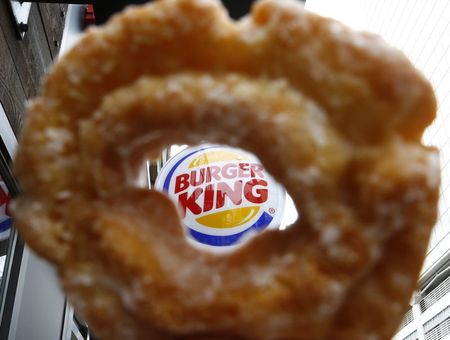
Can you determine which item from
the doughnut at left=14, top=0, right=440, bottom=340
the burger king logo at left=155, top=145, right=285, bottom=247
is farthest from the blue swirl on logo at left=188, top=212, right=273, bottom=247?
the doughnut at left=14, top=0, right=440, bottom=340

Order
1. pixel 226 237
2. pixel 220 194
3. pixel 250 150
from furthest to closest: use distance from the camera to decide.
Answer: pixel 220 194 → pixel 226 237 → pixel 250 150

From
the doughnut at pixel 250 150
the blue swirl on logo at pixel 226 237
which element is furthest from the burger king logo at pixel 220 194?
the doughnut at pixel 250 150

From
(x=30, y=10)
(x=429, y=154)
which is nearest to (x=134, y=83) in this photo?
(x=429, y=154)

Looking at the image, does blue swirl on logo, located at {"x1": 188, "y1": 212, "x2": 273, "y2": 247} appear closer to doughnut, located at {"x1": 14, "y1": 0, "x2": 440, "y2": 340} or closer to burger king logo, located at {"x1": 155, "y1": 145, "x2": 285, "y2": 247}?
burger king logo, located at {"x1": 155, "y1": 145, "x2": 285, "y2": 247}

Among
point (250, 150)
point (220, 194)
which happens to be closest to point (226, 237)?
point (220, 194)

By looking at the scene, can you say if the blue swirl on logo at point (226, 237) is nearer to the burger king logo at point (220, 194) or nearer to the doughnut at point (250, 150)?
the burger king logo at point (220, 194)

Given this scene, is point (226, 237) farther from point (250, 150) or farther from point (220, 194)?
point (250, 150)
